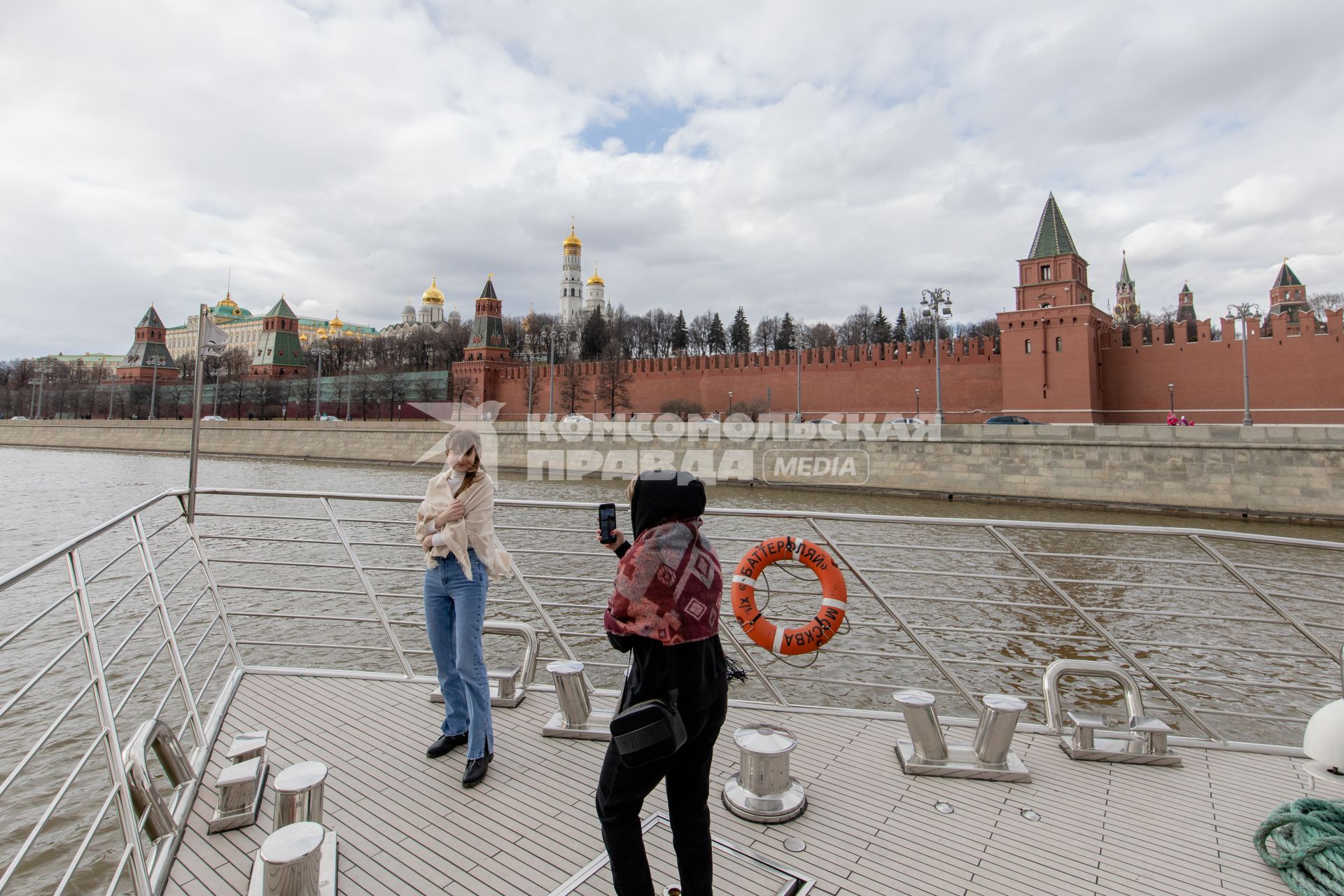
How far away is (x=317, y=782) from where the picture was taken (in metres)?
1.84

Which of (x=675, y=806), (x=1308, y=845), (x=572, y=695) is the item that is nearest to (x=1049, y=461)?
(x=1308, y=845)

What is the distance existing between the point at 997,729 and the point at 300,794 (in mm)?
2071

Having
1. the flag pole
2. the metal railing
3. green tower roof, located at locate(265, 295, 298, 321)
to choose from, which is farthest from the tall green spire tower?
the flag pole

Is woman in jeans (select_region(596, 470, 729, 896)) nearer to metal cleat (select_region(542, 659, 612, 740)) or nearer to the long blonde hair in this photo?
the long blonde hair

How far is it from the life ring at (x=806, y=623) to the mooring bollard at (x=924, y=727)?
13.0 inches

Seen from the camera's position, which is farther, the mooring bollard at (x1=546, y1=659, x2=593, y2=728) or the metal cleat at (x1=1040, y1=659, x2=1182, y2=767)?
the mooring bollard at (x1=546, y1=659, x2=593, y2=728)

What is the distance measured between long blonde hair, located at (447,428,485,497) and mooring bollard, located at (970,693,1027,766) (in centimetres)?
183

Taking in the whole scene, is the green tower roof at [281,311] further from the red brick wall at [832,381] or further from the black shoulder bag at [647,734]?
the black shoulder bag at [647,734]

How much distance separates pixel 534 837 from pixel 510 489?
19.1 m

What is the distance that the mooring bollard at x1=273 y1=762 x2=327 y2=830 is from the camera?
1.79m

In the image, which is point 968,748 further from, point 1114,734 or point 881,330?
point 881,330

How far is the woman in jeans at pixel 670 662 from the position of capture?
4.95ft

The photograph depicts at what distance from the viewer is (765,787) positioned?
2.13 m

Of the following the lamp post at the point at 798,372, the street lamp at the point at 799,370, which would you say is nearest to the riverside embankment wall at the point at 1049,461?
the lamp post at the point at 798,372
